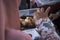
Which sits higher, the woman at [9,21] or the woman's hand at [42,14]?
the woman at [9,21]

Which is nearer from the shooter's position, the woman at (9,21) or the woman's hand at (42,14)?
the woman at (9,21)

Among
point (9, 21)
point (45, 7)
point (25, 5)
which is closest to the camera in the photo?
point (9, 21)

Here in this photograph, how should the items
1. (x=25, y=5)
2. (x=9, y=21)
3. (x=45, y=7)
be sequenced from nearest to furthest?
1. (x=9, y=21)
2. (x=45, y=7)
3. (x=25, y=5)

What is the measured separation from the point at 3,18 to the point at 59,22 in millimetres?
723

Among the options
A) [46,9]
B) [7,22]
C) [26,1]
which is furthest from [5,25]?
[26,1]

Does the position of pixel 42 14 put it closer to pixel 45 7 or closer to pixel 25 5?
pixel 45 7

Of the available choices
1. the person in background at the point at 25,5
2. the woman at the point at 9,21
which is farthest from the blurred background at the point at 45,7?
the woman at the point at 9,21

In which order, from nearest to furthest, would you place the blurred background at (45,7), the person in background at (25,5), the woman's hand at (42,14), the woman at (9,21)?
the woman at (9,21) → the blurred background at (45,7) → the woman's hand at (42,14) → the person in background at (25,5)

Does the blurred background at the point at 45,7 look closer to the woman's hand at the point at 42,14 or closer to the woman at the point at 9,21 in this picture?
the woman's hand at the point at 42,14

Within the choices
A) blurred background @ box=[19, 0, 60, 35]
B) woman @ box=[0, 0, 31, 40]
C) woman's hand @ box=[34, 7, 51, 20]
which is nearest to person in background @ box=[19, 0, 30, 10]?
blurred background @ box=[19, 0, 60, 35]

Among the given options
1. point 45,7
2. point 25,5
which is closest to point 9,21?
point 45,7

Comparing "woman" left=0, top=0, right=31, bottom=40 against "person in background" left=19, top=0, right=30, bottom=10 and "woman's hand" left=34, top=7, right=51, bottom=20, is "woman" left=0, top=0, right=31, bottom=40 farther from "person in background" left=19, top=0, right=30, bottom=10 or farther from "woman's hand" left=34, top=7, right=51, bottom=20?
"person in background" left=19, top=0, right=30, bottom=10

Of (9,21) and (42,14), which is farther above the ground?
(9,21)

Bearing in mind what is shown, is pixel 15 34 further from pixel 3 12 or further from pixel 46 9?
pixel 46 9
